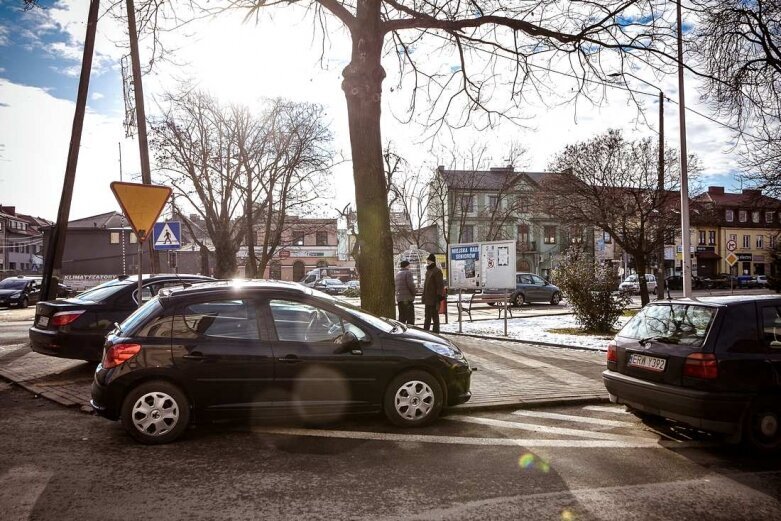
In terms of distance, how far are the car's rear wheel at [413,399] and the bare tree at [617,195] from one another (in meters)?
17.1

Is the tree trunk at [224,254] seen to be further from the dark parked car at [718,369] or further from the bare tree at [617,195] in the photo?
the dark parked car at [718,369]

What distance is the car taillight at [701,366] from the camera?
205 inches

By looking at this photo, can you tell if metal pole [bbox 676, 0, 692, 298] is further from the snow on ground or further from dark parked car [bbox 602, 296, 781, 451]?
dark parked car [bbox 602, 296, 781, 451]

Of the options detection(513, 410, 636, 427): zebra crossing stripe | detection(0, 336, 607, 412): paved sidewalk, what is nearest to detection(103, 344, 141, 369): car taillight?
detection(0, 336, 607, 412): paved sidewalk

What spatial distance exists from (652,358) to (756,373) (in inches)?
34.3

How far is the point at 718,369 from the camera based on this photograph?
5.20 metres

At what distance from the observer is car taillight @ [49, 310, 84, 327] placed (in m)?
8.55

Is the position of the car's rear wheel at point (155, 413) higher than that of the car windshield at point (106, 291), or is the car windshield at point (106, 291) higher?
the car windshield at point (106, 291)

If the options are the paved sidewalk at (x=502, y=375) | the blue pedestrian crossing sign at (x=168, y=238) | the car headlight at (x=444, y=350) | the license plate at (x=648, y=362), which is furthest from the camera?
the blue pedestrian crossing sign at (x=168, y=238)

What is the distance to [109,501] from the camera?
13.4 feet

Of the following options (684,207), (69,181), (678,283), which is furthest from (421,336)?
(678,283)

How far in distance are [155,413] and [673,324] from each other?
16.7ft

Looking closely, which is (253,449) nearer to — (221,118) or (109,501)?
(109,501)

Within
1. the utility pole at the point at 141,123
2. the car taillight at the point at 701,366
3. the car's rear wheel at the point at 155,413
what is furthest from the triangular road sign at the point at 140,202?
the car taillight at the point at 701,366
